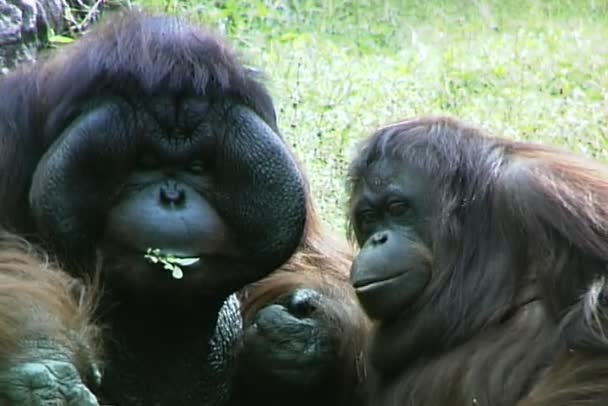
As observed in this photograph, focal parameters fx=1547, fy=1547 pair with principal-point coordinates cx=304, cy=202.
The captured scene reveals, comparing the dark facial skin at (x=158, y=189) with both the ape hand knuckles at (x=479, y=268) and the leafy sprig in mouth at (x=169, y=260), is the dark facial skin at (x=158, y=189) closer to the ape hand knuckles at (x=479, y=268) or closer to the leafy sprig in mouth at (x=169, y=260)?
the leafy sprig in mouth at (x=169, y=260)

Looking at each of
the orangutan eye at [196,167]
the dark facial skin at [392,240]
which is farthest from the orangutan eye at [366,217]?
the orangutan eye at [196,167]

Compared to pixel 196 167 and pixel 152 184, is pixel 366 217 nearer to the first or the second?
pixel 196 167

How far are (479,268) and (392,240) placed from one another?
0.24 meters

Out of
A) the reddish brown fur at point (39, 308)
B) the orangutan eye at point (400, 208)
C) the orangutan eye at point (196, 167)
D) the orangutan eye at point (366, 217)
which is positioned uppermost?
the orangutan eye at point (196, 167)

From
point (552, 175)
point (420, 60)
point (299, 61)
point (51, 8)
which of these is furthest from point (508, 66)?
point (552, 175)

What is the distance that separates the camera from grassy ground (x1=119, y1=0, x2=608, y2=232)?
645 cm

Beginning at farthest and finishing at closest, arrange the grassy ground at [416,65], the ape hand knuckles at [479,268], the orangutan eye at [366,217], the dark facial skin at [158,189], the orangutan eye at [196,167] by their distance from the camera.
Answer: the grassy ground at [416,65], the orangutan eye at [366,217], the orangutan eye at [196,167], the dark facial skin at [158,189], the ape hand knuckles at [479,268]

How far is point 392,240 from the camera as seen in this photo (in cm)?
405

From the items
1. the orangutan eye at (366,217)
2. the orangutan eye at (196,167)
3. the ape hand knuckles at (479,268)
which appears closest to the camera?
→ the ape hand knuckles at (479,268)

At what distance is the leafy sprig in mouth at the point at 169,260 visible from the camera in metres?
3.88

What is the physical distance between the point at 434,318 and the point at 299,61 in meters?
3.49

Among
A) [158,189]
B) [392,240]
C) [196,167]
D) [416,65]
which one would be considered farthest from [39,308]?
[416,65]

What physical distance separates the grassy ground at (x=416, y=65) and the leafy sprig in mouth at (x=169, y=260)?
6.06 feet

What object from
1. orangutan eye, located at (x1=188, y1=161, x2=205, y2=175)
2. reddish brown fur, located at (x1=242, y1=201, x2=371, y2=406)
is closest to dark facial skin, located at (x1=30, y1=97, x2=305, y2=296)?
orangutan eye, located at (x1=188, y1=161, x2=205, y2=175)
